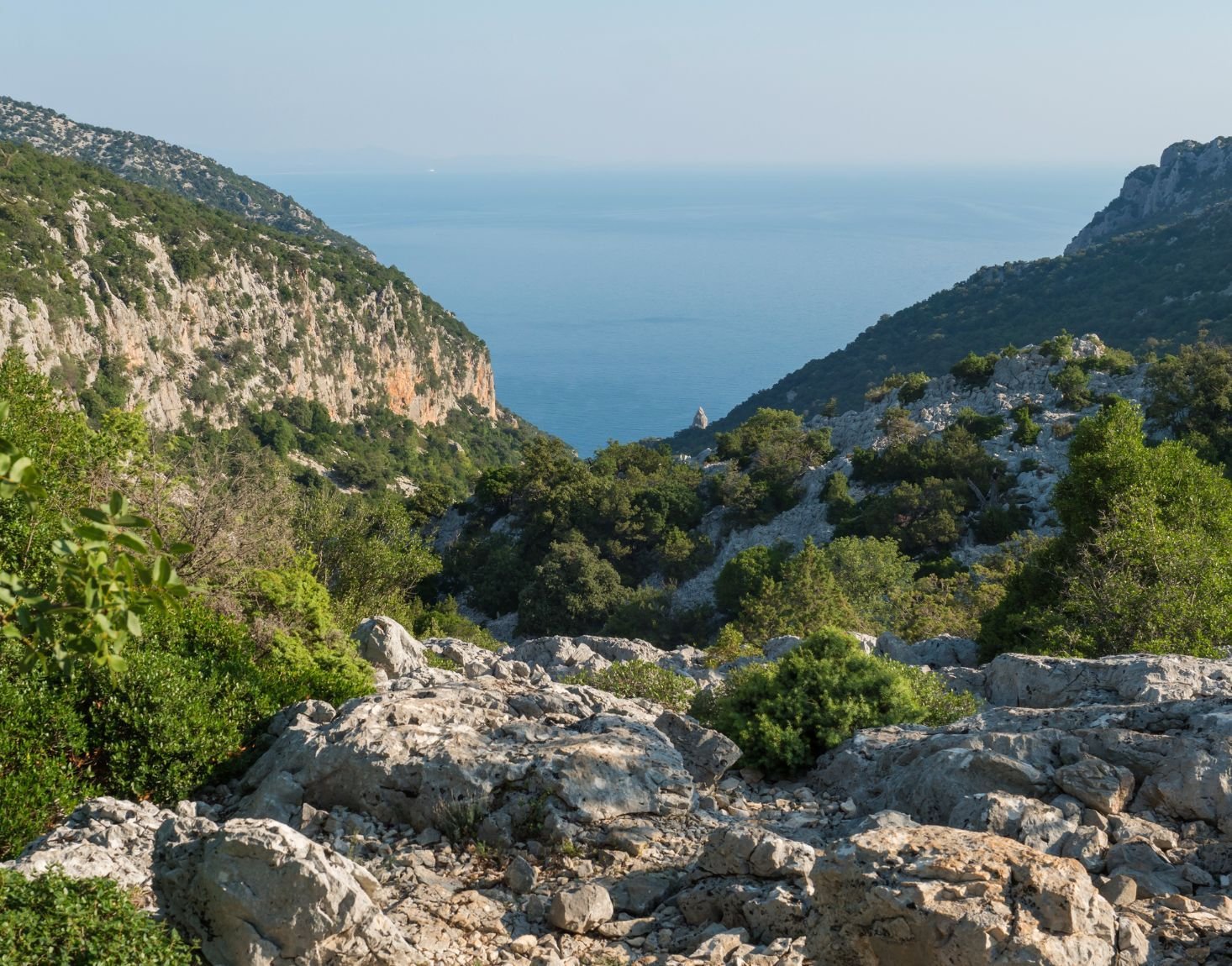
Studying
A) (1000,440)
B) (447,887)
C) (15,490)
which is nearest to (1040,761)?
(447,887)

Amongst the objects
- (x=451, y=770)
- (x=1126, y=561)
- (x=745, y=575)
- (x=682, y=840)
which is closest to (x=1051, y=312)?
(x=745, y=575)

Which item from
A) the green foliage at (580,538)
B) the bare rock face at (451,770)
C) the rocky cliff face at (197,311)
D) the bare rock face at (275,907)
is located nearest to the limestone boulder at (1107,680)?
the bare rock face at (451,770)

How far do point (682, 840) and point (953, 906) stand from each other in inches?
119

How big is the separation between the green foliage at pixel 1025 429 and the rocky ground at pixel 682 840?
28266 mm

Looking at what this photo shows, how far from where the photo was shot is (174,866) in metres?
5.37

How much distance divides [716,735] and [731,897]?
2.78m

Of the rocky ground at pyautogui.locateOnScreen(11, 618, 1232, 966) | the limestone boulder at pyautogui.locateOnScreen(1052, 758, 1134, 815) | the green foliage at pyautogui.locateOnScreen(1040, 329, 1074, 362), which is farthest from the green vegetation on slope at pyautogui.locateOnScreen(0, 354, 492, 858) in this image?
the green foliage at pyautogui.locateOnScreen(1040, 329, 1074, 362)

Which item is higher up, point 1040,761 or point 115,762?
point 1040,761

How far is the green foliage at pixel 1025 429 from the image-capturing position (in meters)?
35.7

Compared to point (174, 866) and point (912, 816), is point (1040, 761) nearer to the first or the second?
point (912, 816)

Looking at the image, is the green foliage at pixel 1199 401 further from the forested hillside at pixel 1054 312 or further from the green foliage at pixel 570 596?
the green foliage at pixel 570 596

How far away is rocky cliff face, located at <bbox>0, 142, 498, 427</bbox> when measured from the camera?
5419 centimetres

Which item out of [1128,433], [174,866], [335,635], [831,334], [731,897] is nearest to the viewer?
[174,866]

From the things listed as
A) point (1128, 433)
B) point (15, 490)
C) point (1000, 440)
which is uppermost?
point (15, 490)
